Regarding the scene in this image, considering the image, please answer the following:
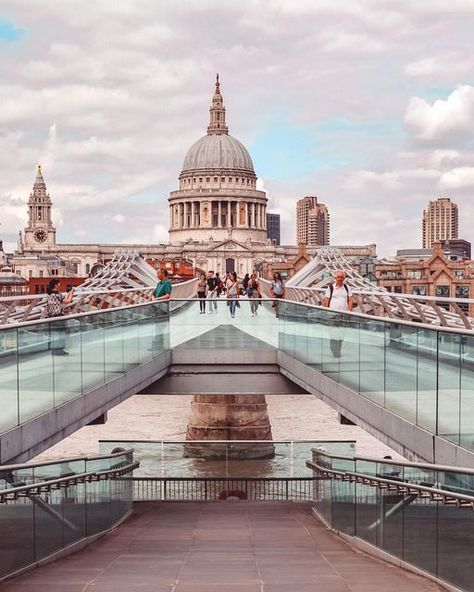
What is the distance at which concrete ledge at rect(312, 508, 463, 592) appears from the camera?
26.1 feet

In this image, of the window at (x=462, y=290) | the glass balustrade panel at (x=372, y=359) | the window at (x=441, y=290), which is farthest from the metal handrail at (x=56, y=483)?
the window at (x=462, y=290)

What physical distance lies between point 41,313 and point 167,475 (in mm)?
5143

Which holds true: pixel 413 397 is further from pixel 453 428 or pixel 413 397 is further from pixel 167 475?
pixel 167 475

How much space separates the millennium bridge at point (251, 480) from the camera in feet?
26.5

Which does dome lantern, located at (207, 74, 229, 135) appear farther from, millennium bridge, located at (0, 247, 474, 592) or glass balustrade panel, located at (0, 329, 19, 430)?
glass balustrade panel, located at (0, 329, 19, 430)

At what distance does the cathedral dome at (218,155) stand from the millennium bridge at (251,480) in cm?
16201

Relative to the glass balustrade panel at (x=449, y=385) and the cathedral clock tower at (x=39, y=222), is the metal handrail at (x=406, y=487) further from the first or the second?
the cathedral clock tower at (x=39, y=222)

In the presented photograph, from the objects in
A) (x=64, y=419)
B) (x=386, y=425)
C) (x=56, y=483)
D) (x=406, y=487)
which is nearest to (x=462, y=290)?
(x=386, y=425)

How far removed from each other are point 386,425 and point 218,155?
16998 centimetres

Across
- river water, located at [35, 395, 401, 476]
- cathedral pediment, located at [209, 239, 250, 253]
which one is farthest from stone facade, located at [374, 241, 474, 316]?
cathedral pediment, located at [209, 239, 250, 253]

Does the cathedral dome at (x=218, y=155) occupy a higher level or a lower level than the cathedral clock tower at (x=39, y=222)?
higher

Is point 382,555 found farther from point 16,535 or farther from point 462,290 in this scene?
point 462,290

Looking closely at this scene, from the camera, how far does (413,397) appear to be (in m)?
9.98

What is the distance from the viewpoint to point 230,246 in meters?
168
